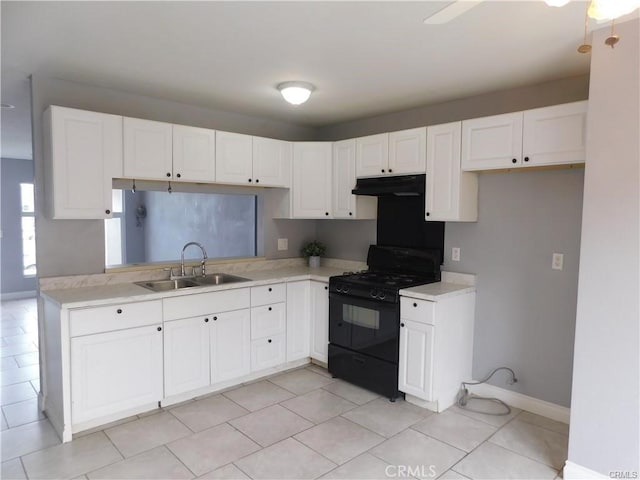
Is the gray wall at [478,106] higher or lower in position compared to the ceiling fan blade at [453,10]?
higher

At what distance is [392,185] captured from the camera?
3555 mm

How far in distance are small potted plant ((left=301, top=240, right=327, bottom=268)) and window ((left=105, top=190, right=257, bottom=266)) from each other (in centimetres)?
58

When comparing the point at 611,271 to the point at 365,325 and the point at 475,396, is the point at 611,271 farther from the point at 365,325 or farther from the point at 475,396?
the point at 365,325

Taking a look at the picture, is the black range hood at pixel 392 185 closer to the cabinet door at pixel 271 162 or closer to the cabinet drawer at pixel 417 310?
the cabinet door at pixel 271 162

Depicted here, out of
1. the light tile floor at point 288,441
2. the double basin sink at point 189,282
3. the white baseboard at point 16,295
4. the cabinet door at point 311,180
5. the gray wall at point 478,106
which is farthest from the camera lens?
the white baseboard at point 16,295

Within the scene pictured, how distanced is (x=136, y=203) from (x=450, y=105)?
3470mm

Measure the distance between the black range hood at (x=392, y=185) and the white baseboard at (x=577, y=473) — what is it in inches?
79.6

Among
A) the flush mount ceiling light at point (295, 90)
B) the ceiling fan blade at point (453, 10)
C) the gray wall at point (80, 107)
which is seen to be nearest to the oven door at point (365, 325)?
the flush mount ceiling light at point (295, 90)

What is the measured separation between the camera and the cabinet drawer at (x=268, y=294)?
3.57 meters

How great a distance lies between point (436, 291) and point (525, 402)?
1069mm

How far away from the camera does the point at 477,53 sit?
252 cm

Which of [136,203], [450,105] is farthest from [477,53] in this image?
[136,203]

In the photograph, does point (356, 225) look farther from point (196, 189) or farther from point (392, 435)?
point (392, 435)

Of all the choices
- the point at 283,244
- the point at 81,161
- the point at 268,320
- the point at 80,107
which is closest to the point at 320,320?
the point at 268,320
